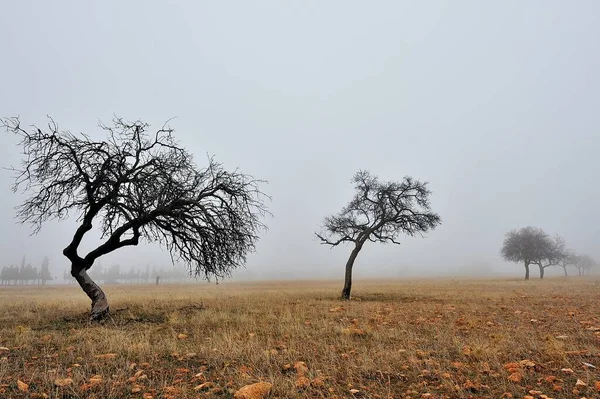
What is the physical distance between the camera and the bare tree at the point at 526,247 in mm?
59188

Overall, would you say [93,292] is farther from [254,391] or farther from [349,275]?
[349,275]

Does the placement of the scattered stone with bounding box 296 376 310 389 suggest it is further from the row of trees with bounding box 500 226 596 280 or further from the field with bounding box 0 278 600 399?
the row of trees with bounding box 500 226 596 280

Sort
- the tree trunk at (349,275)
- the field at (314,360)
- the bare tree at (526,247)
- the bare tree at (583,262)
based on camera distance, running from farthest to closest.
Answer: the bare tree at (583,262) < the bare tree at (526,247) < the tree trunk at (349,275) < the field at (314,360)

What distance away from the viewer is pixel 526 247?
5919 centimetres

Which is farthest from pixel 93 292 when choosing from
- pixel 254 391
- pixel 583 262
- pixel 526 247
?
pixel 583 262

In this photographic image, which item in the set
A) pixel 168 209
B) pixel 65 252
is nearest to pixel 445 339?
pixel 168 209

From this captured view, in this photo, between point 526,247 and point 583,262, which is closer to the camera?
point 526,247

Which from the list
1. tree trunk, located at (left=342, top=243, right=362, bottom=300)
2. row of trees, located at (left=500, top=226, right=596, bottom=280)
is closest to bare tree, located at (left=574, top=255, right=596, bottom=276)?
row of trees, located at (left=500, top=226, right=596, bottom=280)

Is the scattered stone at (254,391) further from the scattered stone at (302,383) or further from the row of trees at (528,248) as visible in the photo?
the row of trees at (528,248)

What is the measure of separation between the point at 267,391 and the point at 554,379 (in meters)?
4.38

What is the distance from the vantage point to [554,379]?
17.2ft

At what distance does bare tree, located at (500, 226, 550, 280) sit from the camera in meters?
59.2

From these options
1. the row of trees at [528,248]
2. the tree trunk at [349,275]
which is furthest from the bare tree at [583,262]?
the tree trunk at [349,275]

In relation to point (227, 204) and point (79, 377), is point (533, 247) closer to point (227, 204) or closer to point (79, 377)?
point (227, 204)
